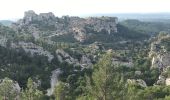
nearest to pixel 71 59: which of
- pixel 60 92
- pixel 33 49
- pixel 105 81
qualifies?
pixel 33 49

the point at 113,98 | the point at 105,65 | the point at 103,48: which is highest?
the point at 105,65

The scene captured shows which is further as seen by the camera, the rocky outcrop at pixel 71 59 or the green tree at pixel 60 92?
the rocky outcrop at pixel 71 59

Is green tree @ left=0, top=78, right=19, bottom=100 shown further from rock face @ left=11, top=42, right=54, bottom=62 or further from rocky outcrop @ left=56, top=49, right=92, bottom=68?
rock face @ left=11, top=42, right=54, bottom=62

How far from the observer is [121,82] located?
50.6m

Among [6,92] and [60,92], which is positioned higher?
[6,92]

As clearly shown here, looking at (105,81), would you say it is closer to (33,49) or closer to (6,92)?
(6,92)

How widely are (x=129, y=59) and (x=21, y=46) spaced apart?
139ft

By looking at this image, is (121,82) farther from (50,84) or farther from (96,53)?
(96,53)

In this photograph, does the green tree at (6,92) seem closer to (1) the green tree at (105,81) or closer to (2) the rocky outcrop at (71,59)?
(1) the green tree at (105,81)

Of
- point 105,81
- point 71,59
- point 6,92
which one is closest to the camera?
point 105,81

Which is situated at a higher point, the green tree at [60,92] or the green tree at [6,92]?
the green tree at [6,92]

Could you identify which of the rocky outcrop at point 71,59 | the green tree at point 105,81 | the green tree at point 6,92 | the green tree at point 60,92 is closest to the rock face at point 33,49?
the rocky outcrop at point 71,59

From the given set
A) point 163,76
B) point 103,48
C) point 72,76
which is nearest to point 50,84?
point 72,76

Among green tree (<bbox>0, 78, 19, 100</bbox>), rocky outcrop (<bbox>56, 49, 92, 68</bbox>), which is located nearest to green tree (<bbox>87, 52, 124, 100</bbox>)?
green tree (<bbox>0, 78, 19, 100</bbox>)
